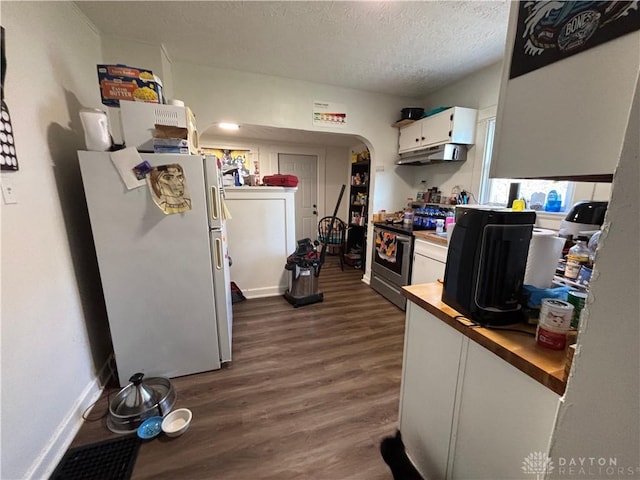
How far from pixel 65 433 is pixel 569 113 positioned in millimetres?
2476

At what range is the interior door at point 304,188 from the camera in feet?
17.1

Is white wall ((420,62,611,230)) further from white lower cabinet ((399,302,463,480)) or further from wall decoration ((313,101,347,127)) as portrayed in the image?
white lower cabinet ((399,302,463,480))

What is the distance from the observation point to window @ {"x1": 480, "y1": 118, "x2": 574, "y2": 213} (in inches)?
86.9

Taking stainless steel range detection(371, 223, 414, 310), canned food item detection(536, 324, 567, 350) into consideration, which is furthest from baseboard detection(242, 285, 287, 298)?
canned food item detection(536, 324, 567, 350)

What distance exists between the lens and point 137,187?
156 centimetres

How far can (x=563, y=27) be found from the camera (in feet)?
2.05

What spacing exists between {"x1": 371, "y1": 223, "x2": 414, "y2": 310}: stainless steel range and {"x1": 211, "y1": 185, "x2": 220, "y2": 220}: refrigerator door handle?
1.97 meters

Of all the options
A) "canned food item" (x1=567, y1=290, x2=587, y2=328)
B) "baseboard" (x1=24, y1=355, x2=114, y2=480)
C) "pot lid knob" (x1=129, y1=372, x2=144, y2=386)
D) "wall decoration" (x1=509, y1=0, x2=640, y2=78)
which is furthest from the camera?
"pot lid knob" (x1=129, y1=372, x2=144, y2=386)

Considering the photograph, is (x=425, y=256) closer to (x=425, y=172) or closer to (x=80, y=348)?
(x=425, y=172)

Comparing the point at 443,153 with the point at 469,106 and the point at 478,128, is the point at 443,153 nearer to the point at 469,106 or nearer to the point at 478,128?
the point at 478,128

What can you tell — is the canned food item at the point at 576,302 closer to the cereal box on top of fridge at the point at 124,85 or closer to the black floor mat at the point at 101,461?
the black floor mat at the point at 101,461

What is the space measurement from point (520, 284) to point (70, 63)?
2823 mm

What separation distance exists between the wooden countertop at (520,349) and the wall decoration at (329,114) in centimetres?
266
